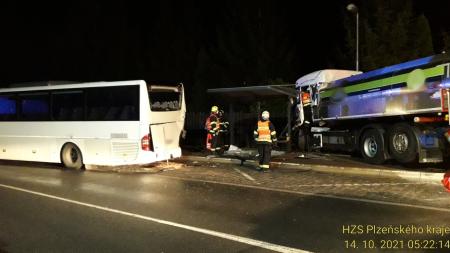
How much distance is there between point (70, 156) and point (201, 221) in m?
8.65

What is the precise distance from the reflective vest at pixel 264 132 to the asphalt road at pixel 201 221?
2.65 metres

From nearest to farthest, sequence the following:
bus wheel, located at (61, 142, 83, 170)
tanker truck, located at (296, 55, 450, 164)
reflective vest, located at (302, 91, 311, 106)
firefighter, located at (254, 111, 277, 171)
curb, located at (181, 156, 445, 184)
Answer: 1. curb, located at (181, 156, 445, 184)
2. tanker truck, located at (296, 55, 450, 164)
3. firefighter, located at (254, 111, 277, 171)
4. bus wheel, located at (61, 142, 83, 170)
5. reflective vest, located at (302, 91, 311, 106)

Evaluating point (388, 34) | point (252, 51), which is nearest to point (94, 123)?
point (388, 34)

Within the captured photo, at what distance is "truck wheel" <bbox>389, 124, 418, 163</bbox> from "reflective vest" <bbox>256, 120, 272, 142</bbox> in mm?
3281

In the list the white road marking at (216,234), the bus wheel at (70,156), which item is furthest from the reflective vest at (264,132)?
the white road marking at (216,234)

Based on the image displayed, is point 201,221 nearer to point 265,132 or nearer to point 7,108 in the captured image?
point 265,132

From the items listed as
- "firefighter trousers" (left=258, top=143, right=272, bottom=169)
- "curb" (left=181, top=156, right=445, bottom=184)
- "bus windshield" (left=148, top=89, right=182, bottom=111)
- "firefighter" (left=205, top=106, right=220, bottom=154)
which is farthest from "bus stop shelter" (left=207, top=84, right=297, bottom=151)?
"firefighter trousers" (left=258, top=143, right=272, bottom=169)

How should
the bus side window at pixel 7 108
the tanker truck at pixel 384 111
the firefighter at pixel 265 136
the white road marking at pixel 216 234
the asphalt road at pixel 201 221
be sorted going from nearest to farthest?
1. the white road marking at pixel 216 234
2. the asphalt road at pixel 201 221
3. the tanker truck at pixel 384 111
4. the firefighter at pixel 265 136
5. the bus side window at pixel 7 108

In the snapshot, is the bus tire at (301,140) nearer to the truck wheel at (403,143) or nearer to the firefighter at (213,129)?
the firefighter at (213,129)

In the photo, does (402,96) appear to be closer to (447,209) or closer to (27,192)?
(447,209)

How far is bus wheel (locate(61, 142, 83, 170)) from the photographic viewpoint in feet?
50.5

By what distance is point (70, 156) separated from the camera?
15.6 meters

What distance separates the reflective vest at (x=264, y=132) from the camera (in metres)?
13.8

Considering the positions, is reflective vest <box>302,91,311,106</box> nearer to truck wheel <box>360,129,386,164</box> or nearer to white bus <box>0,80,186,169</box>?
truck wheel <box>360,129,386,164</box>
